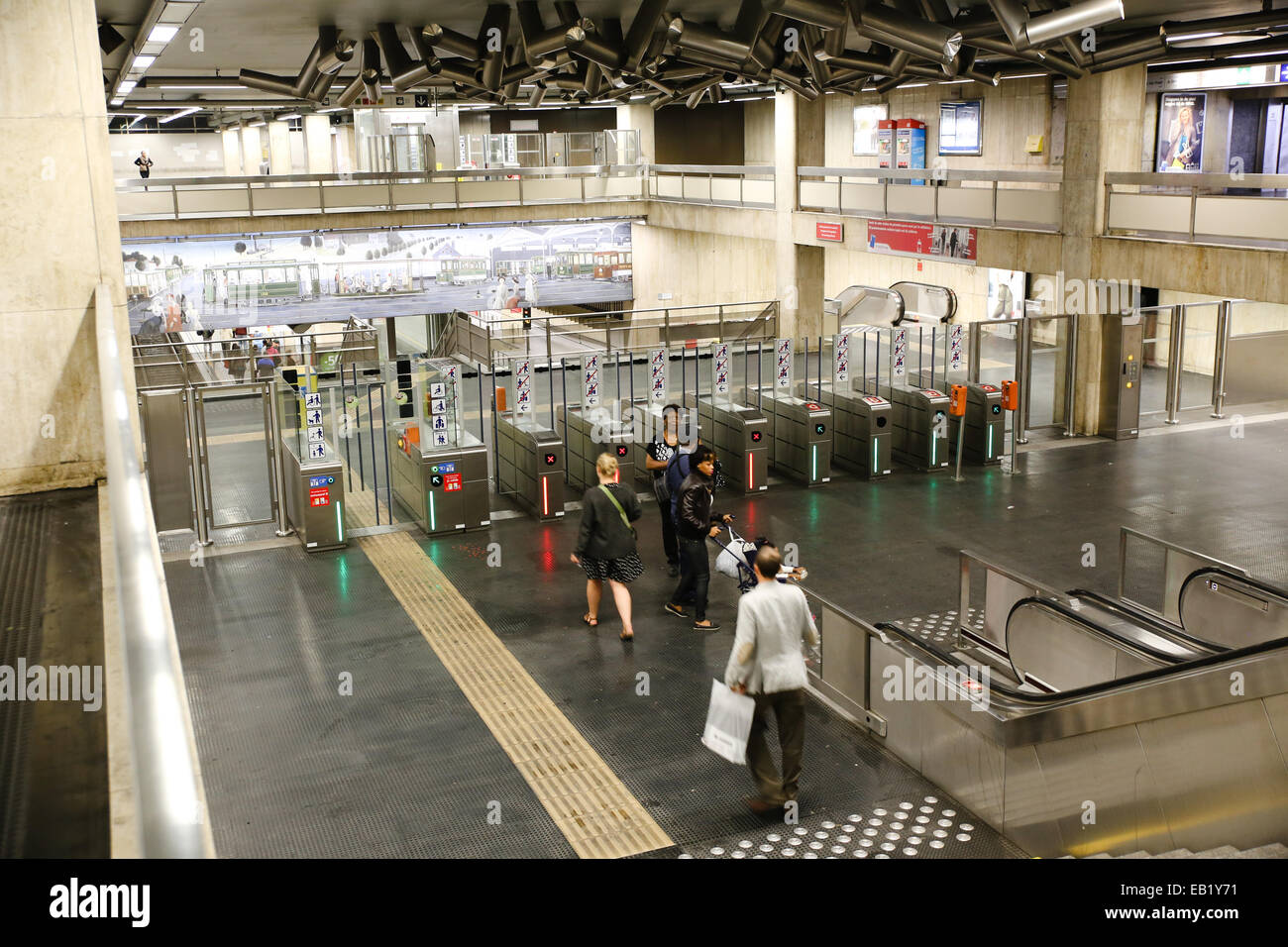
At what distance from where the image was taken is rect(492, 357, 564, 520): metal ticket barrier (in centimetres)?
1245

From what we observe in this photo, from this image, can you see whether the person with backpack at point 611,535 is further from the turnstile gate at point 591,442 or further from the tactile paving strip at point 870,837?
the turnstile gate at point 591,442

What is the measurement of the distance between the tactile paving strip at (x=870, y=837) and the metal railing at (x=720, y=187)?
59.8 ft

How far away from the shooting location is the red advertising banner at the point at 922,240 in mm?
17688

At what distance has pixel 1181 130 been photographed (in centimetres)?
2008

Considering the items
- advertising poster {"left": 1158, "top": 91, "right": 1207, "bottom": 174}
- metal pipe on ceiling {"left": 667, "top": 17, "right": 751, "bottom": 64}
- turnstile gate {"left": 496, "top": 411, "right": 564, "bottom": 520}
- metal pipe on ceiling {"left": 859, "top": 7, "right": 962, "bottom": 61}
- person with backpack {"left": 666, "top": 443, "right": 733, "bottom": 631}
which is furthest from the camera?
advertising poster {"left": 1158, "top": 91, "right": 1207, "bottom": 174}

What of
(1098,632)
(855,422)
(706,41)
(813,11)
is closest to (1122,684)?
(1098,632)

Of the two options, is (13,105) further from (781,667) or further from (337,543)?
(337,543)

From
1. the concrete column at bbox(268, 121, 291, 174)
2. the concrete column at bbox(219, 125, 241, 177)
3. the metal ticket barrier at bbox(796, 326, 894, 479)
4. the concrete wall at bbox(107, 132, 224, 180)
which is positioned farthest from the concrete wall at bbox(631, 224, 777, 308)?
the concrete column at bbox(219, 125, 241, 177)

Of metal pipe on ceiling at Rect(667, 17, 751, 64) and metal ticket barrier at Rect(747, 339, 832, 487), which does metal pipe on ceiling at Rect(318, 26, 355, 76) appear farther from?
metal ticket barrier at Rect(747, 339, 832, 487)

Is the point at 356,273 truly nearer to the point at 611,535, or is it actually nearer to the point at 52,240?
the point at 611,535

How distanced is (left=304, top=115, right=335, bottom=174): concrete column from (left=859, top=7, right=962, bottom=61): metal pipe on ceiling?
19.6m

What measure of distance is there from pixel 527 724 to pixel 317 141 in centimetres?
2312

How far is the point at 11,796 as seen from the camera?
2957mm
